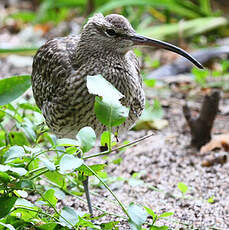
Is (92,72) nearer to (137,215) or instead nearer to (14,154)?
(14,154)

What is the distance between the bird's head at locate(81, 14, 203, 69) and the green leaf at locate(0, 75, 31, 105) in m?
0.48

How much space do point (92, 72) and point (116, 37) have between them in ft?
0.86

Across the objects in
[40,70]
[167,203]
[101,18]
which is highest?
[101,18]

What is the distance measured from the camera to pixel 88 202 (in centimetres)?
359

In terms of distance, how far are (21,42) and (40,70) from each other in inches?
177

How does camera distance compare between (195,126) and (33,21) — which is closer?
(195,126)

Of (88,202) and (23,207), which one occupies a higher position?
(23,207)

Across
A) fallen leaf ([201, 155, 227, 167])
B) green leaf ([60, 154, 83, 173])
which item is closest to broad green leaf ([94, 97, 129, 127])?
green leaf ([60, 154, 83, 173])

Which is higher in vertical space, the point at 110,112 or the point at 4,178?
the point at 110,112

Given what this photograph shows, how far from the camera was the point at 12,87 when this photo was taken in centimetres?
357

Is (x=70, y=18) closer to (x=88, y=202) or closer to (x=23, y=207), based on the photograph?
(x=88, y=202)

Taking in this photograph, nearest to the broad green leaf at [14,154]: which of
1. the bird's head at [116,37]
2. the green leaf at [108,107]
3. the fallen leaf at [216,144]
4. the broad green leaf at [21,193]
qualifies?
the broad green leaf at [21,193]

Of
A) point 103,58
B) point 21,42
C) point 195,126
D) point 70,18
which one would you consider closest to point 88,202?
point 103,58

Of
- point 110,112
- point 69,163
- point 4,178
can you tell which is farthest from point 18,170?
point 110,112
